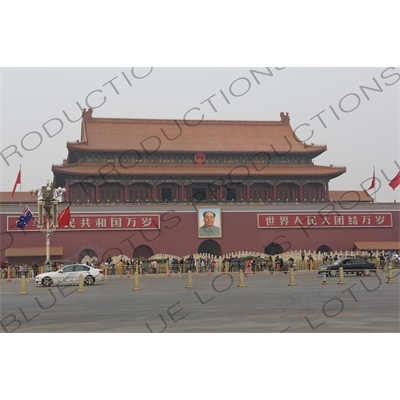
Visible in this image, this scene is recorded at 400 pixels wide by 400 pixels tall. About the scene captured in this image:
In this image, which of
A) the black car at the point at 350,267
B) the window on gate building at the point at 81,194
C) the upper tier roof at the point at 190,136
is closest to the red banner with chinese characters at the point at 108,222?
the window on gate building at the point at 81,194

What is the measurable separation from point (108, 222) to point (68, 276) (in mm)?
12789

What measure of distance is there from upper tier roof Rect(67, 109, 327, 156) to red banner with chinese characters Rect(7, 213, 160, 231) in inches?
214

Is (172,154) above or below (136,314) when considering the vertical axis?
above

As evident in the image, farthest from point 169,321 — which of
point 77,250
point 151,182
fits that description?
point 151,182

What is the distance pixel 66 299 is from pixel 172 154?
24.8 meters

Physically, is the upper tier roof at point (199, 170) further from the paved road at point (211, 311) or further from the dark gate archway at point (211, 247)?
the paved road at point (211, 311)

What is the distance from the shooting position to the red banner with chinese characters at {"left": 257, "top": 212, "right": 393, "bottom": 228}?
38344 millimetres

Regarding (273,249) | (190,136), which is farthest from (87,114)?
(273,249)

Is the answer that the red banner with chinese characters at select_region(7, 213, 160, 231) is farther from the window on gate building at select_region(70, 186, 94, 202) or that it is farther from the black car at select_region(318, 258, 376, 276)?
the black car at select_region(318, 258, 376, 276)

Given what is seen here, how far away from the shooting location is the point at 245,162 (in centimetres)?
4225

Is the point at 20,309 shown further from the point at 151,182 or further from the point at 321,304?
the point at 151,182

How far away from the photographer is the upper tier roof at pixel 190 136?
41438 mm

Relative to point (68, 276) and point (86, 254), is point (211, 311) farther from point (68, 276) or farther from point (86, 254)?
point (86, 254)

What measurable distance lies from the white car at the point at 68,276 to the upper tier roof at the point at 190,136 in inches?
660
